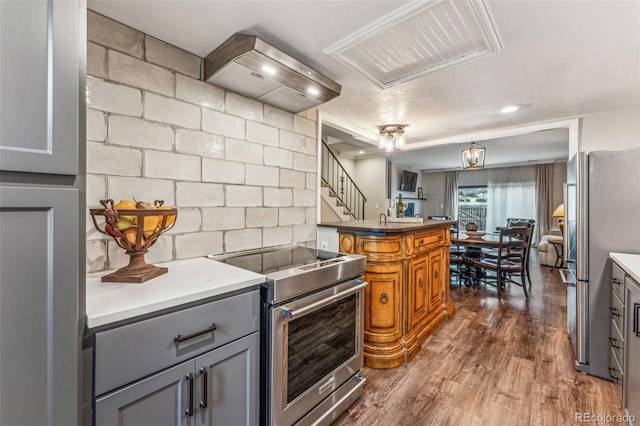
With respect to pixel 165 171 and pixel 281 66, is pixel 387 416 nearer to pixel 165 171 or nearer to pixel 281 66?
pixel 165 171

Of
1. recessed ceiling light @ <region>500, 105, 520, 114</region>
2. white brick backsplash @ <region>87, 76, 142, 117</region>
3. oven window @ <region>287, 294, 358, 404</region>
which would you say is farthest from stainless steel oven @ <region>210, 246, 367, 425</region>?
recessed ceiling light @ <region>500, 105, 520, 114</region>

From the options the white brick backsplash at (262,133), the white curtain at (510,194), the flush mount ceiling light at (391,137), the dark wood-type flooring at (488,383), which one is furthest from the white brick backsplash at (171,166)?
the white curtain at (510,194)

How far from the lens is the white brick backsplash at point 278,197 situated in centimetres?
230

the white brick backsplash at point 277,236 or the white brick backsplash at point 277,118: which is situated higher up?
the white brick backsplash at point 277,118

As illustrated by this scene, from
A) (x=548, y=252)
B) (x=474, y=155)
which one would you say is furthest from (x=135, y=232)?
(x=548, y=252)

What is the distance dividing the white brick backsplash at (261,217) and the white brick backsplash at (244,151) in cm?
38

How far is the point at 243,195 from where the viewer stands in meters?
2.13

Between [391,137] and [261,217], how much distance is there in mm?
2051

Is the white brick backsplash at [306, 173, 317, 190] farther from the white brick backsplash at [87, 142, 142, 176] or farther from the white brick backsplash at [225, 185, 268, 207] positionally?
the white brick backsplash at [87, 142, 142, 176]

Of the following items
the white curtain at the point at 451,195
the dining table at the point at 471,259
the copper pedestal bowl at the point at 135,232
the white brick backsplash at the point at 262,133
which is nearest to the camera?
the copper pedestal bowl at the point at 135,232

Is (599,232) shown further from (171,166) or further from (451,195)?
(451,195)

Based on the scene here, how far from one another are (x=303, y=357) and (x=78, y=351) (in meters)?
1.02

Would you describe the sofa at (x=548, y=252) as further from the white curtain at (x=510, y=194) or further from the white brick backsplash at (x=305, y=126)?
the white brick backsplash at (x=305, y=126)

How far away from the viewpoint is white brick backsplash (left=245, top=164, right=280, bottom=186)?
217 centimetres
